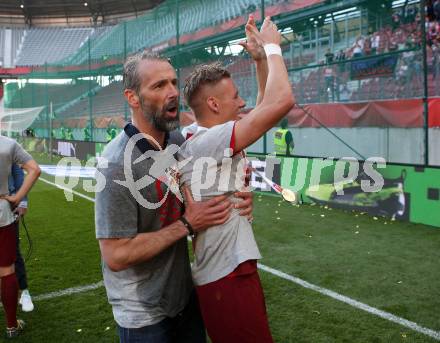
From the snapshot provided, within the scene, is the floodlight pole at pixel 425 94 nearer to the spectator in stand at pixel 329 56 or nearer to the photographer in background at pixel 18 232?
the spectator in stand at pixel 329 56

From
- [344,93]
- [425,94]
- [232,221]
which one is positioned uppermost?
[344,93]

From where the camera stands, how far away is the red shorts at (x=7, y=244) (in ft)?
12.6

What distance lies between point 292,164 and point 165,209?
8.50 m

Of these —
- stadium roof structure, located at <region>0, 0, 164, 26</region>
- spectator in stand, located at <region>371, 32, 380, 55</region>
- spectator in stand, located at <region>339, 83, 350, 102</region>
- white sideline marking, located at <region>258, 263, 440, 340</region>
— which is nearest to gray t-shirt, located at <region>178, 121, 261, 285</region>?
white sideline marking, located at <region>258, 263, 440, 340</region>

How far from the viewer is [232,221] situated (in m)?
1.96

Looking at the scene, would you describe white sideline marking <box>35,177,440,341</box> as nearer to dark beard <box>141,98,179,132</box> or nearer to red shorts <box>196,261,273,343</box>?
red shorts <box>196,261,273,343</box>

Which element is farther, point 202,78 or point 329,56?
point 329,56

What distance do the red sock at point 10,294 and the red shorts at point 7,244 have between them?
132mm

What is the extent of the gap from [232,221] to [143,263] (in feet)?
1.37

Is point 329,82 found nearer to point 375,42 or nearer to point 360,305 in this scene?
point 375,42

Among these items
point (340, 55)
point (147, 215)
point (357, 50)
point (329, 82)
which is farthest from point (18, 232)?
point (340, 55)

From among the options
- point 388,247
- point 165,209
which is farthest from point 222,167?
point 388,247

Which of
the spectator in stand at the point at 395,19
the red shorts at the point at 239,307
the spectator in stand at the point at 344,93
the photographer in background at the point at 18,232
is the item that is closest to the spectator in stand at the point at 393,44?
the spectator in stand at the point at 395,19

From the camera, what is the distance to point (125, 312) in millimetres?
Result: 2002
